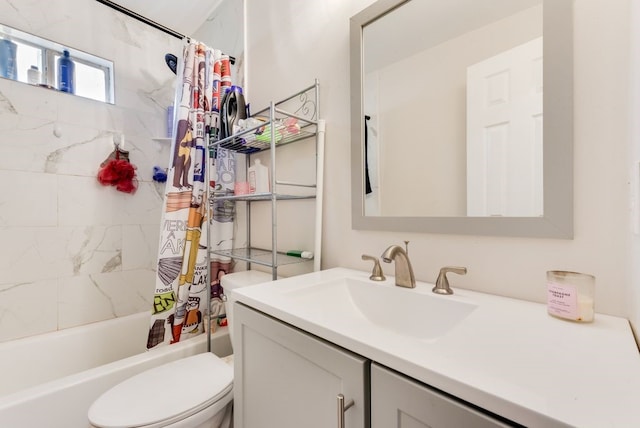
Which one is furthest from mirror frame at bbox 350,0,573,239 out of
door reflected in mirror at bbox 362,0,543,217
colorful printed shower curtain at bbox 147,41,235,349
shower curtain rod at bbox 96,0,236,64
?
shower curtain rod at bbox 96,0,236,64

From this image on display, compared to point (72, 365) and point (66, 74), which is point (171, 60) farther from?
point (72, 365)

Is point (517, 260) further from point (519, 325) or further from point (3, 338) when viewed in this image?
point (3, 338)

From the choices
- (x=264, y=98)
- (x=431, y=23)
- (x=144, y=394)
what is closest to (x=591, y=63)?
(x=431, y=23)

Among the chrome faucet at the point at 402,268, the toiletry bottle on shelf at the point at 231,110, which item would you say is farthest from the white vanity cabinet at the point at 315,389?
the toiletry bottle on shelf at the point at 231,110

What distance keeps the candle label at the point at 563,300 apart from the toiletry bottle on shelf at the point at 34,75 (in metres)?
2.50

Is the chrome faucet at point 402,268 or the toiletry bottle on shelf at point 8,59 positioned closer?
the chrome faucet at point 402,268

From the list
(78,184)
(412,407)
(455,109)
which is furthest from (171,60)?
(412,407)

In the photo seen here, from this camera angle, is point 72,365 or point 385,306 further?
point 72,365

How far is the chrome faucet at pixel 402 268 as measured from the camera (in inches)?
32.9

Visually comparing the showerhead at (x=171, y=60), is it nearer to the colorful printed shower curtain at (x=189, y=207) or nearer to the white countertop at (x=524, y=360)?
the colorful printed shower curtain at (x=189, y=207)

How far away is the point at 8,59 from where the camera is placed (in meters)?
1.50

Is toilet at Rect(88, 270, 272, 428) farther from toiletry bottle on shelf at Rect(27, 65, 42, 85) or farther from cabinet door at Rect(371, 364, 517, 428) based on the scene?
toiletry bottle on shelf at Rect(27, 65, 42, 85)

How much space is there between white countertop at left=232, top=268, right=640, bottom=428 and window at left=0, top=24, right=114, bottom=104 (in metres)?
2.00

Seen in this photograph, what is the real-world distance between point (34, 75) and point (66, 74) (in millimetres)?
143
